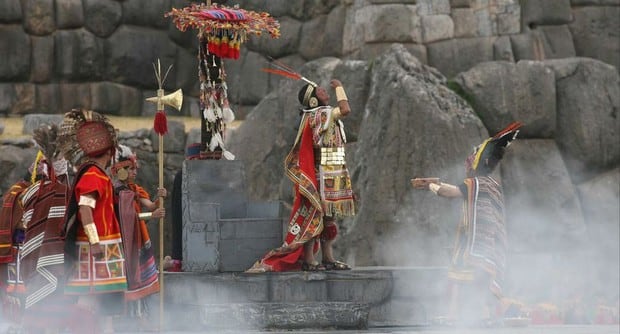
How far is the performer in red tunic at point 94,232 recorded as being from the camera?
10.2 meters

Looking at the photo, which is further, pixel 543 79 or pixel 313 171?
pixel 543 79

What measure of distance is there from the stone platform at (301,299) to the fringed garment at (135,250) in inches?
33.1

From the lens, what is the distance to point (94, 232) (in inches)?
397

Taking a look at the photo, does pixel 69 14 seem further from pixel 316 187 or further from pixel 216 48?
pixel 316 187

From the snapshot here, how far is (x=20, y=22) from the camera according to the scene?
960 inches

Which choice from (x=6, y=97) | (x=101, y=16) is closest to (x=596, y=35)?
(x=101, y=16)

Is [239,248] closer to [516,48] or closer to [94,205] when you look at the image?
[94,205]

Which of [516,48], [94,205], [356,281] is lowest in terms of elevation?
[356,281]

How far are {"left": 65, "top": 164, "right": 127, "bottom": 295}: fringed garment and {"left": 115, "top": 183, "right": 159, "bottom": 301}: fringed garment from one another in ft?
1.13

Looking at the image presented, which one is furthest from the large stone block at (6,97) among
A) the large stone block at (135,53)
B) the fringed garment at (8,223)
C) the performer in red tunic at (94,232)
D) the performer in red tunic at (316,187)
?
the performer in red tunic at (94,232)

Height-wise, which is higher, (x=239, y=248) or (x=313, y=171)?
(x=313, y=171)

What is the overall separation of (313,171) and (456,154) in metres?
4.82

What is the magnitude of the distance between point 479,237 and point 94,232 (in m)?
4.02

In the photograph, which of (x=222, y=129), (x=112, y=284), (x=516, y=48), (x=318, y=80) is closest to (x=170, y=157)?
(x=318, y=80)
